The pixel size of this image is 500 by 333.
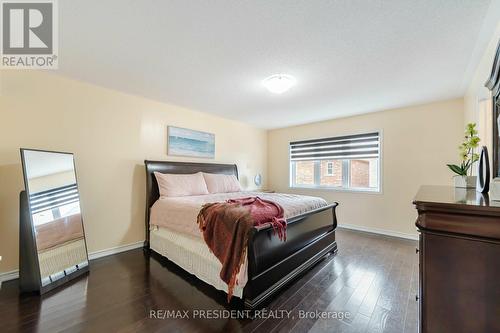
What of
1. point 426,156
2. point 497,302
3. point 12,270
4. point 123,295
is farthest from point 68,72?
point 426,156

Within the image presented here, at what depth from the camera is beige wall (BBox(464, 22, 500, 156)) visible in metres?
1.85

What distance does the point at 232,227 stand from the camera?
6.23 feet

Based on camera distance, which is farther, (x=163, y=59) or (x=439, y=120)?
(x=439, y=120)

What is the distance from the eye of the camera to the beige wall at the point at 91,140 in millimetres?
2301

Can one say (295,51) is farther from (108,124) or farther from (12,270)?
(12,270)

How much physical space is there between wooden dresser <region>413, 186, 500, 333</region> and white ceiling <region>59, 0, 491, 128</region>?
58.8 inches

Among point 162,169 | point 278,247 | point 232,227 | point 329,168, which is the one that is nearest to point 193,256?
point 232,227

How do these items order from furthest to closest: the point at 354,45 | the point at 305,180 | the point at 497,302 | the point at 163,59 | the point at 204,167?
the point at 305,180 → the point at 204,167 → the point at 163,59 → the point at 354,45 → the point at 497,302

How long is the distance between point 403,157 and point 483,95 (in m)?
1.77

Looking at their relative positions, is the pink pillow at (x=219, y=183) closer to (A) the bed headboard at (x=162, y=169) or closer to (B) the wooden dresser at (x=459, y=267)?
(A) the bed headboard at (x=162, y=169)

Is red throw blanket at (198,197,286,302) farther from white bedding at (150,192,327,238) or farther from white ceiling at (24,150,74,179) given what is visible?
white ceiling at (24,150,74,179)

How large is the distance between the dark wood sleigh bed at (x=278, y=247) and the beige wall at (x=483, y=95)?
177cm

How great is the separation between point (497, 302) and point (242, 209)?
5.20ft

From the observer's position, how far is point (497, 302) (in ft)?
2.40
